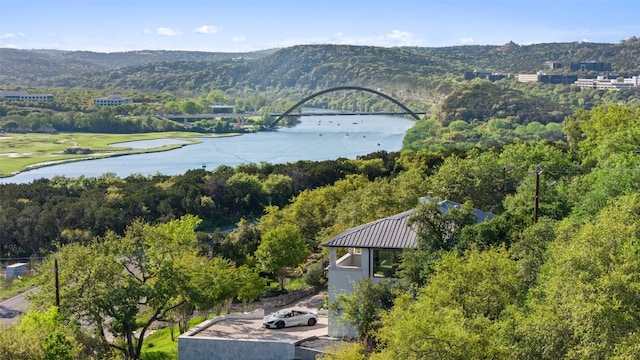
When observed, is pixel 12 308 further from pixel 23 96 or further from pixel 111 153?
pixel 23 96

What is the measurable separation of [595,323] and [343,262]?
9.01m

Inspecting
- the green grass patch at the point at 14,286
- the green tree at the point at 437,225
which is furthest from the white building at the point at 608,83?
the green tree at the point at 437,225

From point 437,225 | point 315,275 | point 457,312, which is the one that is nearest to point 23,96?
point 315,275

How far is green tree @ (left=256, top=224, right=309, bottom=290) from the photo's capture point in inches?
1064

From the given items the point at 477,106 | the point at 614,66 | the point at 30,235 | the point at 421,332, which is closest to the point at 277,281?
the point at 30,235

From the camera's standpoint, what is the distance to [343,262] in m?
19.9

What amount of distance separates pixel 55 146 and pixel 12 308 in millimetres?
70948

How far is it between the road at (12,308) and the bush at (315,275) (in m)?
8.87

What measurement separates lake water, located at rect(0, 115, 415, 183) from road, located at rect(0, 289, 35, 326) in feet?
134

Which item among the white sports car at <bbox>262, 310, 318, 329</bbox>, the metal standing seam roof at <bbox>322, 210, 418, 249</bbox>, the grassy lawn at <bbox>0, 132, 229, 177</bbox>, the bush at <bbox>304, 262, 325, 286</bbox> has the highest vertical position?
the metal standing seam roof at <bbox>322, 210, 418, 249</bbox>

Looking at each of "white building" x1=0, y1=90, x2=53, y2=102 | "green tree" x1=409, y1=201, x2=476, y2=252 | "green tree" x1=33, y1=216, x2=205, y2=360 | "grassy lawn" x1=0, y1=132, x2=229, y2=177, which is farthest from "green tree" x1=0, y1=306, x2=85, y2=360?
"white building" x1=0, y1=90, x2=53, y2=102

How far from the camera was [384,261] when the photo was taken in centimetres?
1905

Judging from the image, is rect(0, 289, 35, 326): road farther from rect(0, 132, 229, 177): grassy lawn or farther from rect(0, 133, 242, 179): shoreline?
rect(0, 132, 229, 177): grassy lawn

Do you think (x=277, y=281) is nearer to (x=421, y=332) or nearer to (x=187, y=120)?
(x=421, y=332)
